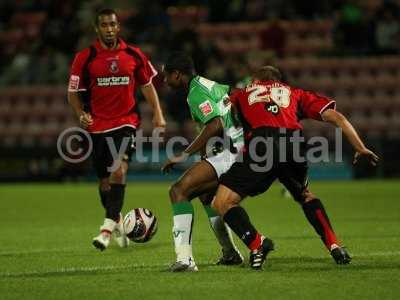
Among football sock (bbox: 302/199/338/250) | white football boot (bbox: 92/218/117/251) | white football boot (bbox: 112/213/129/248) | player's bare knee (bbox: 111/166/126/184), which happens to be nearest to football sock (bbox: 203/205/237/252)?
football sock (bbox: 302/199/338/250)

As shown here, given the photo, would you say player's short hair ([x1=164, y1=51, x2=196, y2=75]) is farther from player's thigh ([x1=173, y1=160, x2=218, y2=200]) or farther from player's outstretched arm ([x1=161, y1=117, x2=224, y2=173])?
player's thigh ([x1=173, y1=160, x2=218, y2=200])

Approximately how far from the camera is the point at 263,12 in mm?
22047

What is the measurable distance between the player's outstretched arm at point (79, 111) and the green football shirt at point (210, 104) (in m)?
1.85

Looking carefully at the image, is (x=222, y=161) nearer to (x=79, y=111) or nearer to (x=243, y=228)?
(x=243, y=228)

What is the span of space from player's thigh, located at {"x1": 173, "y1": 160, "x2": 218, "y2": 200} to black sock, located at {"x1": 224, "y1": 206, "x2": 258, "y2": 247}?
13.3 inches

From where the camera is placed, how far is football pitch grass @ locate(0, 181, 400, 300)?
6.66 meters

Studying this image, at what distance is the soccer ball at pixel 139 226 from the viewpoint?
29.0 feet

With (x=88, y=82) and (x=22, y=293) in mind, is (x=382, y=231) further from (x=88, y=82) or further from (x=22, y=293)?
(x=22, y=293)

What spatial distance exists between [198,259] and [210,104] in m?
1.57

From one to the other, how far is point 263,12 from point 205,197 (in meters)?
14.2

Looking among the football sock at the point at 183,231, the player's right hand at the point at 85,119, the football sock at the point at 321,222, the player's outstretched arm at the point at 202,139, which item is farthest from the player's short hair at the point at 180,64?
the player's right hand at the point at 85,119

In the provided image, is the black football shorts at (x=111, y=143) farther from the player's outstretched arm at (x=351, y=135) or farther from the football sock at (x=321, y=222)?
the player's outstretched arm at (x=351, y=135)

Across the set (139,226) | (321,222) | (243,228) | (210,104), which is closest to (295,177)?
(321,222)

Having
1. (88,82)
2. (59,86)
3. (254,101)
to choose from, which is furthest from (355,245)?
(59,86)
